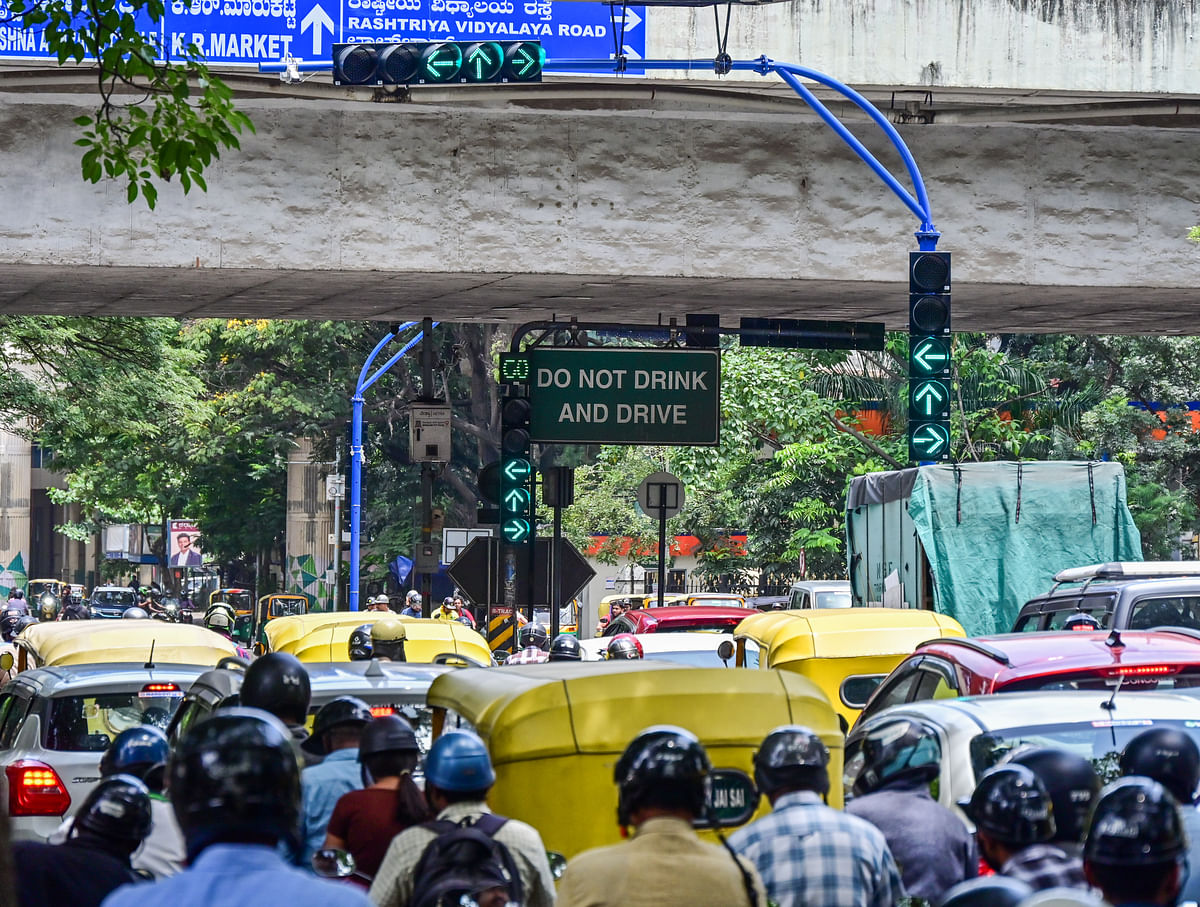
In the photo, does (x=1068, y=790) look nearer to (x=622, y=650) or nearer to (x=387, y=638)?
(x=387, y=638)

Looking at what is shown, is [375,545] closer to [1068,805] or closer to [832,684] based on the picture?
[832,684]

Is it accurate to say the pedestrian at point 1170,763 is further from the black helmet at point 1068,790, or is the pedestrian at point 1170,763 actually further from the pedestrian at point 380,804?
the pedestrian at point 380,804

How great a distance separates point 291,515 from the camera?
54844 mm

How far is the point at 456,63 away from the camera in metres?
14.7

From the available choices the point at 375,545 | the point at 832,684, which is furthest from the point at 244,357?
the point at 832,684

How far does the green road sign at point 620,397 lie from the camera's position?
19969 millimetres

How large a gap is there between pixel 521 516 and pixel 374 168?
533cm

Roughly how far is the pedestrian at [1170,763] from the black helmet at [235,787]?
11.1ft

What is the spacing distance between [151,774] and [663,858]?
281 centimetres

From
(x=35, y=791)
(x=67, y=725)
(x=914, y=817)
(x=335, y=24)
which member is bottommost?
(x=35, y=791)

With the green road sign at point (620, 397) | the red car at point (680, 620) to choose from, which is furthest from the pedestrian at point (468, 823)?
Answer: the red car at point (680, 620)

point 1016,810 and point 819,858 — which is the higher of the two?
point 1016,810

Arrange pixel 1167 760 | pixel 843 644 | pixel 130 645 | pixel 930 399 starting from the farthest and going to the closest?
pixel 930 399
pixel 130 645
pixel 843 644
pixel 1167 760

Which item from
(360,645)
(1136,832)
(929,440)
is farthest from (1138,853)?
(929,440)
